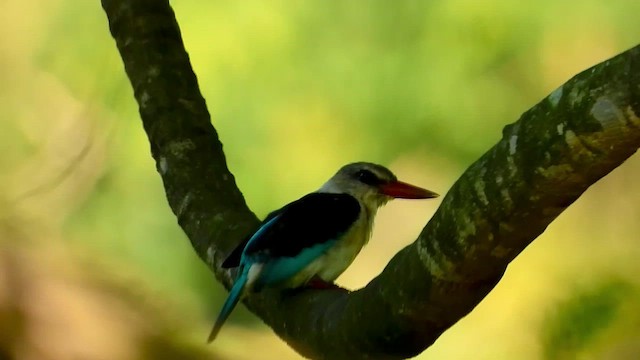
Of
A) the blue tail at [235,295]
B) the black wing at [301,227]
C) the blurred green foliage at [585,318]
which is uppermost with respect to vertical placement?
the black wing at [301,227]

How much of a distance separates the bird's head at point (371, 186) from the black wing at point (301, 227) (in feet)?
0.32

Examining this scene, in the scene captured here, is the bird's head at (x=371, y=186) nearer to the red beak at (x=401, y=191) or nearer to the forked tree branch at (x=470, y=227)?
the red beak at (x=401, y=191)

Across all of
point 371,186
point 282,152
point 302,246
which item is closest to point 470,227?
point 302,246

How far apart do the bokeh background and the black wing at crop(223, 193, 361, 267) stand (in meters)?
0.52

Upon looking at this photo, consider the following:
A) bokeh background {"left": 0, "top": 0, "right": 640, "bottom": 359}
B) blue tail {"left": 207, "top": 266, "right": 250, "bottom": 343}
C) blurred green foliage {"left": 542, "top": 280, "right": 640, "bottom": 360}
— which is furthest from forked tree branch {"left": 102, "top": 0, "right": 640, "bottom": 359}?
blurred green foliage {"left": 542, "top": 280, "right": 640, "bottom": 360}

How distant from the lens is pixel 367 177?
4.93ft

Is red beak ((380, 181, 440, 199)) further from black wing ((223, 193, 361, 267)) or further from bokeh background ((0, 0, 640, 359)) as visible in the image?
bokeh background ((0, 0, 640, 359))

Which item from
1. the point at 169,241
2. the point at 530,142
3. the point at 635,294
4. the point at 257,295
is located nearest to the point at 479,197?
the point at 530,142

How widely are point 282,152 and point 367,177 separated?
50 cm

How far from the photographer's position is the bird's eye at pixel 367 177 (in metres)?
1.50

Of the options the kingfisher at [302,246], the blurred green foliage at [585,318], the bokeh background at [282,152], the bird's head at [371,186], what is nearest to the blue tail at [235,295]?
the kingfisher at [302,246]

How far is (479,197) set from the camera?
758mm

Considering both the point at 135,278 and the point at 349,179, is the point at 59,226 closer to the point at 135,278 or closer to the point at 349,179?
the point at 135,278

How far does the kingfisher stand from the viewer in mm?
1249
